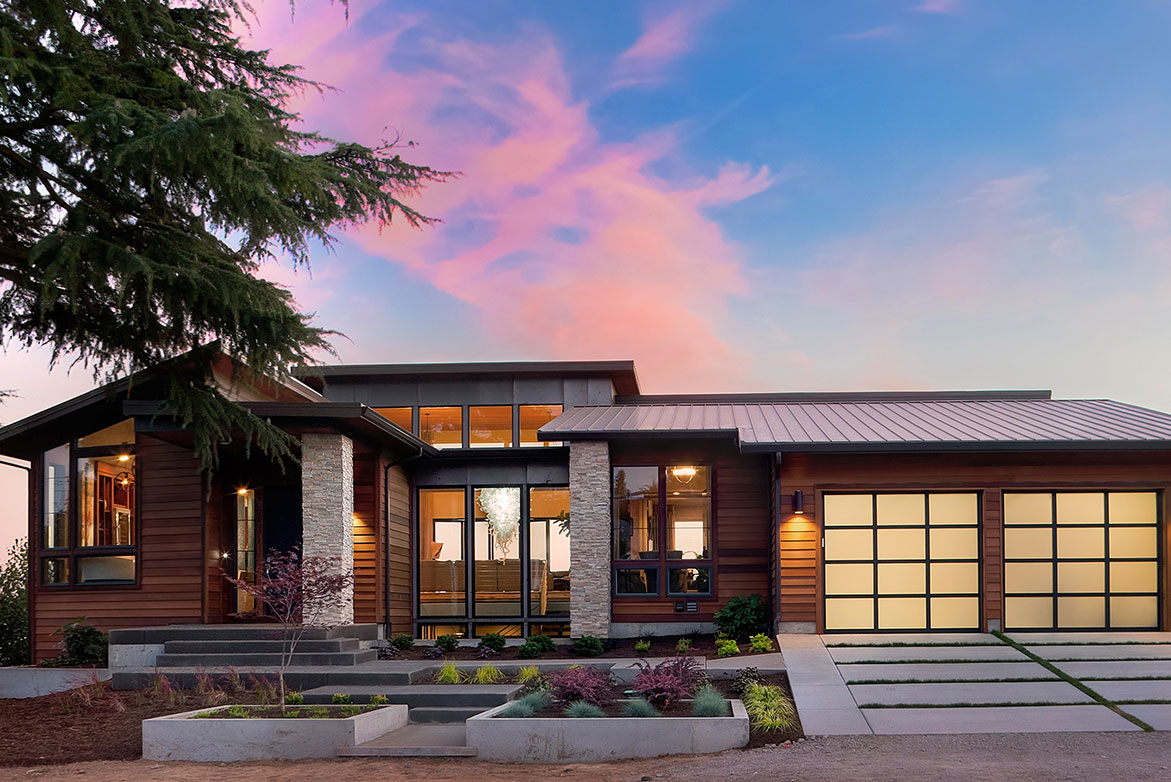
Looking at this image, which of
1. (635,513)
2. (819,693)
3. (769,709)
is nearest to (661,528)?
(635,513)

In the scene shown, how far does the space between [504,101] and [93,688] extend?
11.4m

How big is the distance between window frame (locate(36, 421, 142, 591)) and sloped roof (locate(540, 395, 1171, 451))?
700 cm

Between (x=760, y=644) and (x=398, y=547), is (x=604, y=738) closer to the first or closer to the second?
(x=760, y=644)

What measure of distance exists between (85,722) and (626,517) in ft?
29.0

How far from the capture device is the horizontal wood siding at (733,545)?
17.7 m

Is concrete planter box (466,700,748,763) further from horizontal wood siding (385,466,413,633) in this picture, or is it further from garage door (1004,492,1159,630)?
garage door (1004,492,1159,630)

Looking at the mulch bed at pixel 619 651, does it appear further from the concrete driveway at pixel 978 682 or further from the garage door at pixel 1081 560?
the garage door at pixel 1081 560

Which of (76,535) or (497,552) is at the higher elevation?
(76,535)

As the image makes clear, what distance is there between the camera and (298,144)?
12.0 metres

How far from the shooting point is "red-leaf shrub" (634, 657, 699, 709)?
1131 cm

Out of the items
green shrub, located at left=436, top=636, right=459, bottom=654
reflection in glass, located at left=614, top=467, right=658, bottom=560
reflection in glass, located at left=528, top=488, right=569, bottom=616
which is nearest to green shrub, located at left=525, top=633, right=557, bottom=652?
green shrub, located at left=436, top=636, right=459, bottom=654

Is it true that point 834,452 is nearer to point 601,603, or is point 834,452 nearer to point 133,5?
point 601,603

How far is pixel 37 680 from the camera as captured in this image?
16.0 m

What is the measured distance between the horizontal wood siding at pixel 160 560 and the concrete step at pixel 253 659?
209cm
